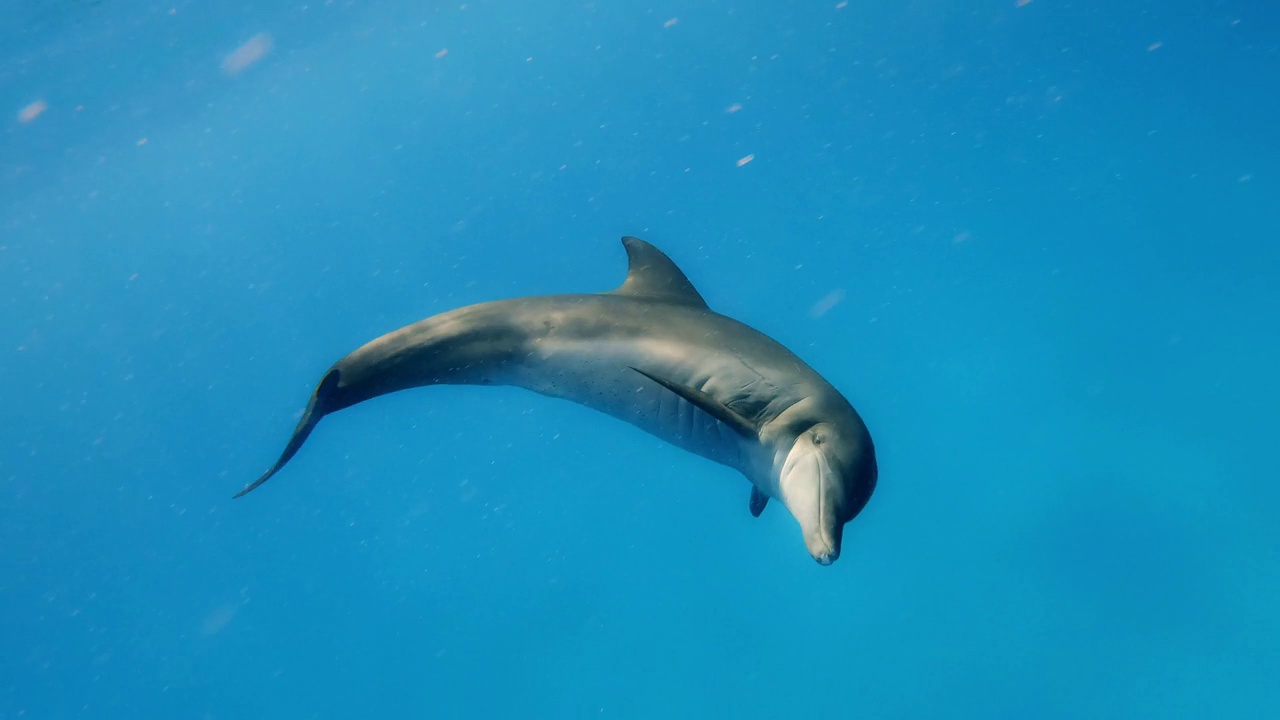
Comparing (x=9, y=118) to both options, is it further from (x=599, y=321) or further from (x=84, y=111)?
(x=599, y=321)

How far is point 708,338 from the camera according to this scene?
5422 mm

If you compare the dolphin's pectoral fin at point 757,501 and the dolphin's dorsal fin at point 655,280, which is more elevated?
the dolphin's dorsal fin at point 655,280

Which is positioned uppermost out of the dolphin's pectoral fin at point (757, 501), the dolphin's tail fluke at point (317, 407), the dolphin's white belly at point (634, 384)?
the dolphin's tail fluke at point (317, 407)

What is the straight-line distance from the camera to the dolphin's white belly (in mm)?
5293

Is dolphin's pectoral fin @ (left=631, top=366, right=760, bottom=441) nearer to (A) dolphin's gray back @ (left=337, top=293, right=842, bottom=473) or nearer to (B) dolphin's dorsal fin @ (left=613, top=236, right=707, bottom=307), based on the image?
(A) dolphin's gray back @ (left=337, top=293, right=842, bottom=473)

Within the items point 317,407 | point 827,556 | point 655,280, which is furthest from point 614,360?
point 827,556

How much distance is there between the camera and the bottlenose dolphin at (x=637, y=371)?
4934 millimetres

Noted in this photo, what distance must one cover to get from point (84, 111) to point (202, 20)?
10.6ft

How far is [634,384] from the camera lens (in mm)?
5375

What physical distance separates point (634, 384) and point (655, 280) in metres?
0.99

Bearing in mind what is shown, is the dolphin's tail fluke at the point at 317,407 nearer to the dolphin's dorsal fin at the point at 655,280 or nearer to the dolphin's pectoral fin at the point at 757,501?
the dolphin's dorsal fin at the point at 655,280

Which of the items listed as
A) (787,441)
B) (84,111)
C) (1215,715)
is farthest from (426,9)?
(1215,715)

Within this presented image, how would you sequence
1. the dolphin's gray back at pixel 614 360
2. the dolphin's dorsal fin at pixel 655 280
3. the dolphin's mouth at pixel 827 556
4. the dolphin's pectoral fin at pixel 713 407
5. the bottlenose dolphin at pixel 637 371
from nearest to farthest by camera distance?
1. the dolphin's mouth at pixel 827 556
2. the dolphin's pectoral fin at pixel 713 407
3. the bottlenose dolphin at pixel 637 371
4. the dolphin's gray back at pixel 614 360
5. the dolphin's dorsal fin at pixel 655 280

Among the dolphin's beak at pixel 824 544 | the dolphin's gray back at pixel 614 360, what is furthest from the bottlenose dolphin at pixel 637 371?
the dolphin's beak at pixel 824 544
